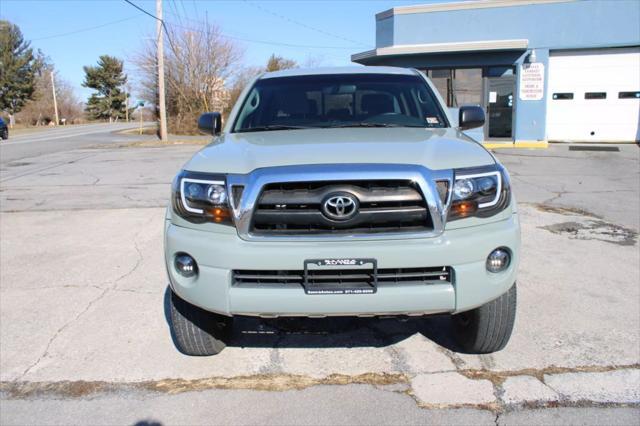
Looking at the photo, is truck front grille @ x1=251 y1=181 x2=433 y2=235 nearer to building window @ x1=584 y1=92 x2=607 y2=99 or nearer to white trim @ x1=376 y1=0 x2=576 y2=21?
white trim @ x1=376 y1=0 x2=576 y2=21

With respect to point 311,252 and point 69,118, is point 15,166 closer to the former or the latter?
point 311,252

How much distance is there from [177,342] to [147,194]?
7148 mm

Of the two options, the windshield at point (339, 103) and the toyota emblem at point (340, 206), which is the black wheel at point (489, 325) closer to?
the toyota emblem at point (340, 206)

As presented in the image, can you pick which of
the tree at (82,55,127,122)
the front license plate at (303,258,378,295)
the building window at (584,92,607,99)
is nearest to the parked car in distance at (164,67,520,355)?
the front license plate at (303,258,378,295)

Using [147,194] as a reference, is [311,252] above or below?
above

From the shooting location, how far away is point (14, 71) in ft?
222

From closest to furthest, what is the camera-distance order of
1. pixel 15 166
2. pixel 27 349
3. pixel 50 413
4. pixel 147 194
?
pixel 50 413 → pixel 27 349 → pixel 147 194 → pixel 15 166

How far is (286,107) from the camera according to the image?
4.49m

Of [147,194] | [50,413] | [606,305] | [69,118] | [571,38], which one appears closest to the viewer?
[50,413]

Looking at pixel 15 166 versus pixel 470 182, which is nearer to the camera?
pixel 470 182

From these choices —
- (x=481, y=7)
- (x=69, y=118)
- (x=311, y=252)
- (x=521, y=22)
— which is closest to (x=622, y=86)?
(x=521, y=22)

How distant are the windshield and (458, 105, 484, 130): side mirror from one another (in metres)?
0.24

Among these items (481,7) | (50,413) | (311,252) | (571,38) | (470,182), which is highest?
(481,7)

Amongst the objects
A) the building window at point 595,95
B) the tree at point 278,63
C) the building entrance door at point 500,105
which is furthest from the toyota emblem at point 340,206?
the tree at point 278,63
